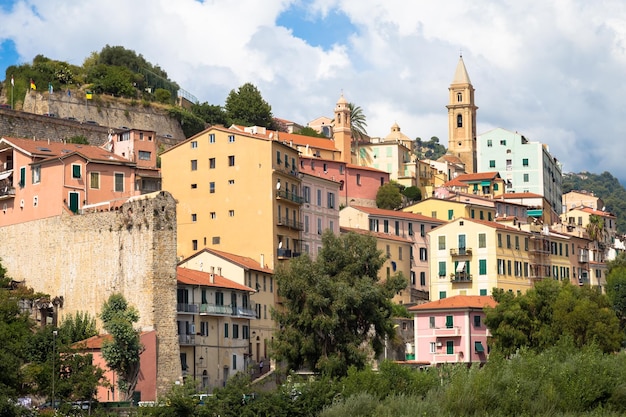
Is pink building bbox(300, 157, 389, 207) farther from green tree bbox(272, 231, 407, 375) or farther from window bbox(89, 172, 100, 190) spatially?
green tree bbox(272, 231, 407, 375)

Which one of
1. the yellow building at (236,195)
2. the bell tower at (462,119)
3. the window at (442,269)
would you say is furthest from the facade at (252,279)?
the bell tower at (462,119)

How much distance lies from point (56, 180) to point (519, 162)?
253 feet

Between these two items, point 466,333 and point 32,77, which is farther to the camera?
point 32,77

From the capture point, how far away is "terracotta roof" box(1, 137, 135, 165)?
82125mm

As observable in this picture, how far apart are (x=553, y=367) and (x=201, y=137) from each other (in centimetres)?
3648

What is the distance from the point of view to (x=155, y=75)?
141500 mm

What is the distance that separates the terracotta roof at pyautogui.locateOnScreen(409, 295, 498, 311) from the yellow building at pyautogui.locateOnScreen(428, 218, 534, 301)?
7075 mm

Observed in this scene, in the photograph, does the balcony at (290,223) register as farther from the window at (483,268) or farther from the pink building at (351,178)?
the pink building at (351,178)

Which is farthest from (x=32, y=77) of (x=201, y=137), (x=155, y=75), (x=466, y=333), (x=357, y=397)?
(x=357, y=397)

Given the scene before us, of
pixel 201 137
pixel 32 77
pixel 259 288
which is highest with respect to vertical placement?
pixel 32 77

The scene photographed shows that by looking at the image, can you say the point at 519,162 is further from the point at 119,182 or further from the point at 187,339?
the point at 187,339

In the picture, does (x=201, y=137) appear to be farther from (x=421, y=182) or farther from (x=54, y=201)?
(x=421, y=182)

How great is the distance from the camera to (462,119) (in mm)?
174000

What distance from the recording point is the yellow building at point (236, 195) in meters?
88.4
